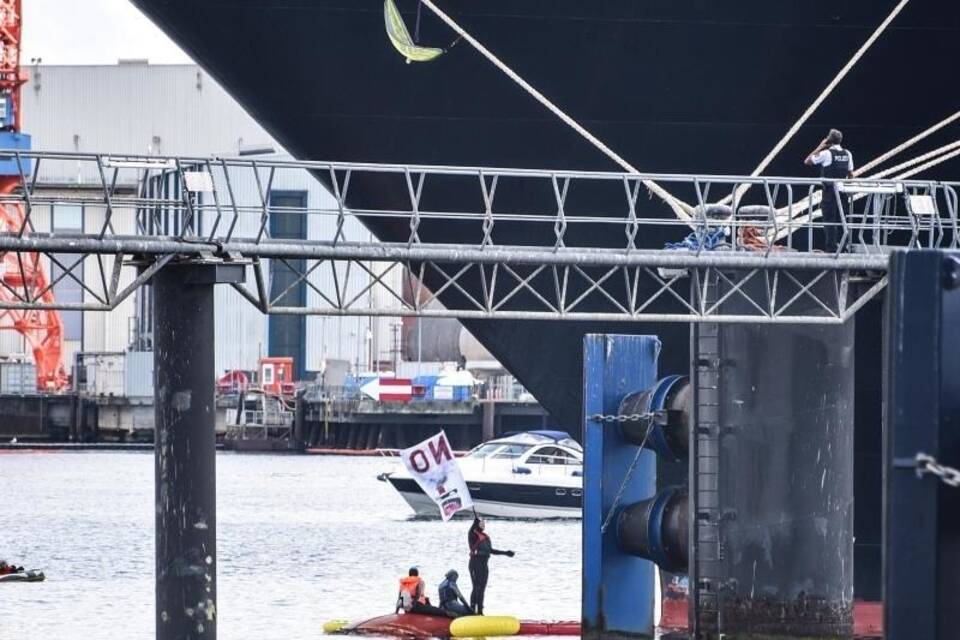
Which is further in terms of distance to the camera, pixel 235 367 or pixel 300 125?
pixel 235 367

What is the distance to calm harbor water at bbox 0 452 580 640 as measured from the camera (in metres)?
28.4

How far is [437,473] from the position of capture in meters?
24.8

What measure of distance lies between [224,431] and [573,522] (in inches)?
1756

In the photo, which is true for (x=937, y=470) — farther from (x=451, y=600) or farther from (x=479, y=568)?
(x=479, y=568)

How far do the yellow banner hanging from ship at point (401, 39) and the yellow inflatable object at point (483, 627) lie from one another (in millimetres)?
6113

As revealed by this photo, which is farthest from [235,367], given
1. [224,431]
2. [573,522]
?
[573,522]

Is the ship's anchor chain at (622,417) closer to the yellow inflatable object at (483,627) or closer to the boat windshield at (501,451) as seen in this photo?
the yellow inflatable object at (483,627)

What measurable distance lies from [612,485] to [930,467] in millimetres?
12698

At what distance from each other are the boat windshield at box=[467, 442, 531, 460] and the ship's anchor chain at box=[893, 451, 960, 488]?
3999cm

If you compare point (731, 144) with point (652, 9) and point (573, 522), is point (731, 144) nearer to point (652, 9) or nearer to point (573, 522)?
point (652, 9)

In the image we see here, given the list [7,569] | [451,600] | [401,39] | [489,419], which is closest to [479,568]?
[451,600]

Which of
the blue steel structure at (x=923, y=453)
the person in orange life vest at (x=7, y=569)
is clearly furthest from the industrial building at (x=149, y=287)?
the blue steel structure at (x=923, y=453)

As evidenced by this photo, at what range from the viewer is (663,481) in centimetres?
2362

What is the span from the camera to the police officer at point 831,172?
2033cm
